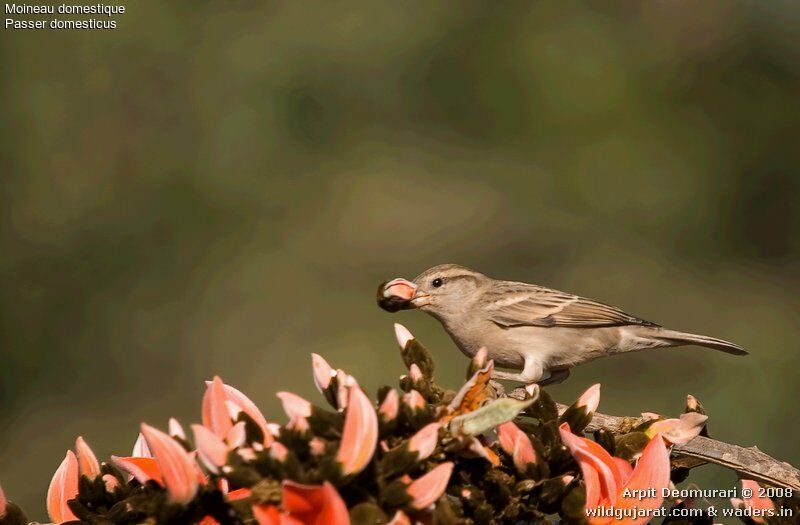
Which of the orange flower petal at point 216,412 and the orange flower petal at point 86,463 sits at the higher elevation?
the orange flower petal at point 216,412

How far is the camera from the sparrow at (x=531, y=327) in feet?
13.8

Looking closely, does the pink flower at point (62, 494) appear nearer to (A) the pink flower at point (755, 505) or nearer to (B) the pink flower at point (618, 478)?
(B) the pink flower at point (618, 478)

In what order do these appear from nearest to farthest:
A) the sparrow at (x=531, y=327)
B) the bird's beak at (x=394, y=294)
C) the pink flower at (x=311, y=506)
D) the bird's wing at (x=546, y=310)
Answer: the pink flower at (x=311, y=506)
the bird's beak at (x=394, y=294)
the sparrow at (x=531, y=327)
the bird's wing at (x=546, y=310)

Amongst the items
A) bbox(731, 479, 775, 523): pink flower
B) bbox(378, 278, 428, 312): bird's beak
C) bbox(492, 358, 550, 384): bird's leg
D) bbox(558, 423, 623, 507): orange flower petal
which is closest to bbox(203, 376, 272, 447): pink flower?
bbox(558, 423, 623, 507): orange flower petal

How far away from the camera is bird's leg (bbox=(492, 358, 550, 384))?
4.01 meters

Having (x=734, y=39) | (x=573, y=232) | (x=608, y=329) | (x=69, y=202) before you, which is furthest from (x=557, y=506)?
(x=734, y=39)

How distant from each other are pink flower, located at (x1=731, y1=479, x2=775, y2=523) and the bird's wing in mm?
2315

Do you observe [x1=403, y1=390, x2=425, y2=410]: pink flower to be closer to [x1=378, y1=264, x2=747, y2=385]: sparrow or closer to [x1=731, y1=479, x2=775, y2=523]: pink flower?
[x1=731, y1=479, x2=775, y2=523]: pink flower

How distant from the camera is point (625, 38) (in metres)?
8.16

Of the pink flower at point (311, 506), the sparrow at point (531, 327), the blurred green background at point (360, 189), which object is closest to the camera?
the pink flower at point (311, 506)

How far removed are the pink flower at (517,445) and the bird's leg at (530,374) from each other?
6.88 feet

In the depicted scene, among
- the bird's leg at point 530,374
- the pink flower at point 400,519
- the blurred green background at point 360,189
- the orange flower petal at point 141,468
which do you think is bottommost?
the pink flower at point 400,519

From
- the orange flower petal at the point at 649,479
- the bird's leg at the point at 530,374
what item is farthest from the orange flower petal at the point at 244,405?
the bird's leg at the point at 530,374

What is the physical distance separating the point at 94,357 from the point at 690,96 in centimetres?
436
